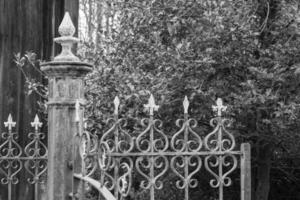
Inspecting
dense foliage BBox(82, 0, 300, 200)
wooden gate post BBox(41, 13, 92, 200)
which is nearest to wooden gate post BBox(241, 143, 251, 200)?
wooden gate post BBox(41, 13, 92, 200)

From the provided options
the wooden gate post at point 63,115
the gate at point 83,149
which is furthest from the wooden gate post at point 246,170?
the wooden gate post at point 63,115

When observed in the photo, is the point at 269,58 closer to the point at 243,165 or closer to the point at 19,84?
the point at 243,165

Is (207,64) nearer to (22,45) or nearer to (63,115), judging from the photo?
(63,115)

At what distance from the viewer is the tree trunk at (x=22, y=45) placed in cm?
762

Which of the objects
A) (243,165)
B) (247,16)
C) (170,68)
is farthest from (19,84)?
(243,165)

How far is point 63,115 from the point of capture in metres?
4.50

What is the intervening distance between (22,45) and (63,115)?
11.6 ft

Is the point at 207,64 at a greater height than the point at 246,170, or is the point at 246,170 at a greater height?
the point at 207,64

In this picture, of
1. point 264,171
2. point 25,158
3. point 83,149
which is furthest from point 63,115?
point 264,171

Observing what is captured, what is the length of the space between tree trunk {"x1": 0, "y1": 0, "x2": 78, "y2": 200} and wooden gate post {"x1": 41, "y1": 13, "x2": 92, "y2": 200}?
3.14 m

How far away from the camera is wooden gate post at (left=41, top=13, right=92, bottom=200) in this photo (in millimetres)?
4398

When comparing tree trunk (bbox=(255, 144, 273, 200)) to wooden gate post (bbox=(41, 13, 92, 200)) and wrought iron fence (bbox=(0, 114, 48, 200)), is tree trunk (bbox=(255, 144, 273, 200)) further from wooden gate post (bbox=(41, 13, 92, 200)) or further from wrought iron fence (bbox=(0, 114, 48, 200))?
wooden gate post (bbox=(41, 13, 92, 200))

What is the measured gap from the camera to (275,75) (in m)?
6.53

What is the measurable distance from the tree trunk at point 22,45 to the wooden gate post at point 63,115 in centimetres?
314
